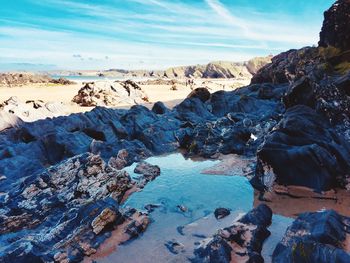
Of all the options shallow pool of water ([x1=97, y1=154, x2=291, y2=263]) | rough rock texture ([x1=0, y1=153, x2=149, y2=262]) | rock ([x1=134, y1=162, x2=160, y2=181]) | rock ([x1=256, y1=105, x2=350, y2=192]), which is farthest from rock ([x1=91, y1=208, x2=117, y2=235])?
rock ([x1=256, y1=105, x2=350, y2=192])

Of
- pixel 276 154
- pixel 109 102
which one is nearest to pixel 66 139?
pixel 276 154

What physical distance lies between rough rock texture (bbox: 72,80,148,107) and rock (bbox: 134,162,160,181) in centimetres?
2542

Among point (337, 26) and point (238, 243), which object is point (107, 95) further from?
point (238, 243)

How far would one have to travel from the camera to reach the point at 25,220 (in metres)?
10.9

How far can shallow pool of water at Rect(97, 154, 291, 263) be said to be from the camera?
8969mm

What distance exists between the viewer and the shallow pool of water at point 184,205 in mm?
8969

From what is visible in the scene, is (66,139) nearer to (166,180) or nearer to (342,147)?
(166,180)

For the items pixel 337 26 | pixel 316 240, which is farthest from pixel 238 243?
pixel 337 26

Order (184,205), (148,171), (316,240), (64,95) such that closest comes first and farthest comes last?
(316,240) → (184,205) → (148,171) → (64,95)

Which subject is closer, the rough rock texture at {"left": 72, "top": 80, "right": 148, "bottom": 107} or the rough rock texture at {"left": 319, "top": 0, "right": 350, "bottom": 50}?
the rough rock texture at {"left": 319, "top": 0, "right": 350, "bottom": 50}

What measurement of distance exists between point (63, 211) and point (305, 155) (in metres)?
8.59

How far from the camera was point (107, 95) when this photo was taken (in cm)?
4278

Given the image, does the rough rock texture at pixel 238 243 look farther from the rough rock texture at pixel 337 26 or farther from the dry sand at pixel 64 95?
the rough rock texture at pixel 337 26

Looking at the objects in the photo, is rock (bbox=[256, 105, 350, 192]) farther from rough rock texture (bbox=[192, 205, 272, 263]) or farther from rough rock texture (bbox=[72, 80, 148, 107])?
rough rock texture (bbox=[72, 80, 148, 107])
